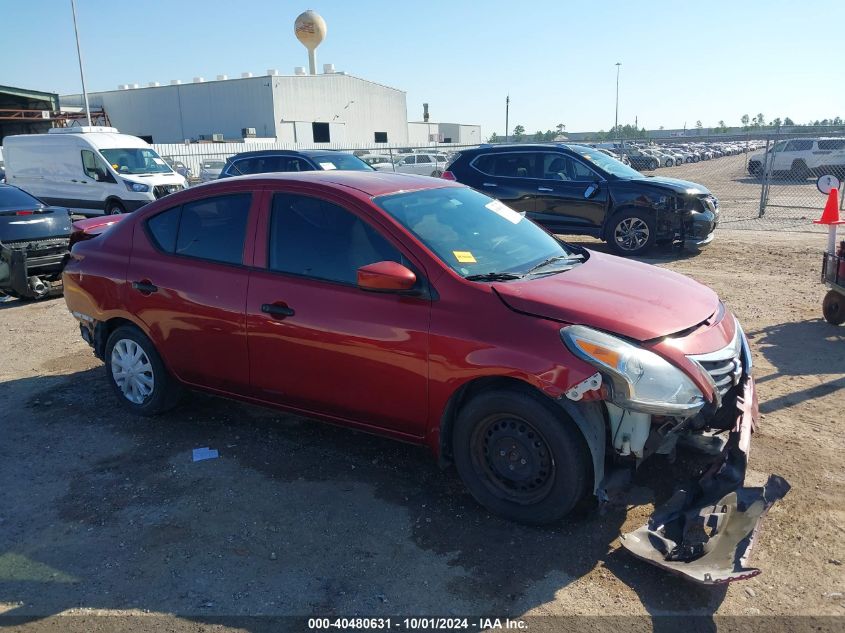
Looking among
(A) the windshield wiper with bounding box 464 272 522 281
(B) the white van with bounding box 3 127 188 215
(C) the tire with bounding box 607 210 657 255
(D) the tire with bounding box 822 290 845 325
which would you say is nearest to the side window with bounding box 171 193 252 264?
(A) the windshield wiper with bounding box 464 272 522 281

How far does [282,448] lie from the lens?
4496 mm

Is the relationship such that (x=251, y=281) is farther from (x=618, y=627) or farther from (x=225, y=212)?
(x=618, y=627)

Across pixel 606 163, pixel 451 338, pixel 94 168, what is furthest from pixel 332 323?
pixel 94 168

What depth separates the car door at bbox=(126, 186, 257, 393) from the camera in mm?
4293

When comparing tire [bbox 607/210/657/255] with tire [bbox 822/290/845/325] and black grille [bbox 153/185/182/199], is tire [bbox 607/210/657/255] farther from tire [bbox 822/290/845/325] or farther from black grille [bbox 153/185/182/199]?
black grille [bbox 153/185/182/199]

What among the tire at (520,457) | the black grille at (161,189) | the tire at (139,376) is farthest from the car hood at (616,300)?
the black grille at (161,189)

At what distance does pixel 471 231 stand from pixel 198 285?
1.82 m

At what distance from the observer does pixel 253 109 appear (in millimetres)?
45562

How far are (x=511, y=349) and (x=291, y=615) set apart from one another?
156cm

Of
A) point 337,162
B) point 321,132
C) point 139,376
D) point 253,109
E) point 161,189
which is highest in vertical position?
point 253,109

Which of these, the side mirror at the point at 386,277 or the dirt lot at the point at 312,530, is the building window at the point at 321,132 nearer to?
the dirt lot at the point at 312,530

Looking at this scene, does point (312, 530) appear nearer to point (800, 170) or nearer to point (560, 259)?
point (560, 259)

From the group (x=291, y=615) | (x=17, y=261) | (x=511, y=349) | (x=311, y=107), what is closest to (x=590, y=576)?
(x=511, y=349)

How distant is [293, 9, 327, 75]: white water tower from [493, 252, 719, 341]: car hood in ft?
176
